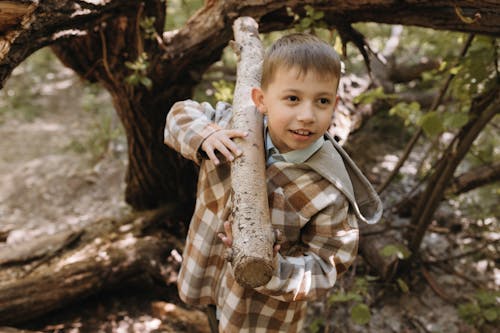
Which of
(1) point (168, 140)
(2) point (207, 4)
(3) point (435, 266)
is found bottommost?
(3) point (435, 266)

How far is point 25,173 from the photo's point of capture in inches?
210

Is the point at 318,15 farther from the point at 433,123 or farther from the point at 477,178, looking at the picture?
the point at 477,178

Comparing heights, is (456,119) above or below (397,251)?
above

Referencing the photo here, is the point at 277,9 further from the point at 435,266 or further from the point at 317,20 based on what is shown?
the point at 435,266

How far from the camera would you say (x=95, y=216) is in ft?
15.3

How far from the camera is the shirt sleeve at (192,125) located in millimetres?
1752

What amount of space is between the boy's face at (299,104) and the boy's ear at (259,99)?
7 centimetres

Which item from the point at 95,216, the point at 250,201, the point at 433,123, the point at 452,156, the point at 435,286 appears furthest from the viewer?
the point at 95,216

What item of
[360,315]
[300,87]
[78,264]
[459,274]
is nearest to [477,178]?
[459,274]

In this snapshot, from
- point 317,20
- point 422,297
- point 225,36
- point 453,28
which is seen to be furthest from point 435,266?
point 225,36

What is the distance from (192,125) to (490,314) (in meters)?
2.58

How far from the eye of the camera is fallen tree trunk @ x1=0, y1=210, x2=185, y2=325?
259 cm

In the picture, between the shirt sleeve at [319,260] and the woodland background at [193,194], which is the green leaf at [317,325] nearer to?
the woodland background at [193,194]

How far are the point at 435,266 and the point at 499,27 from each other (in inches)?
85.5
